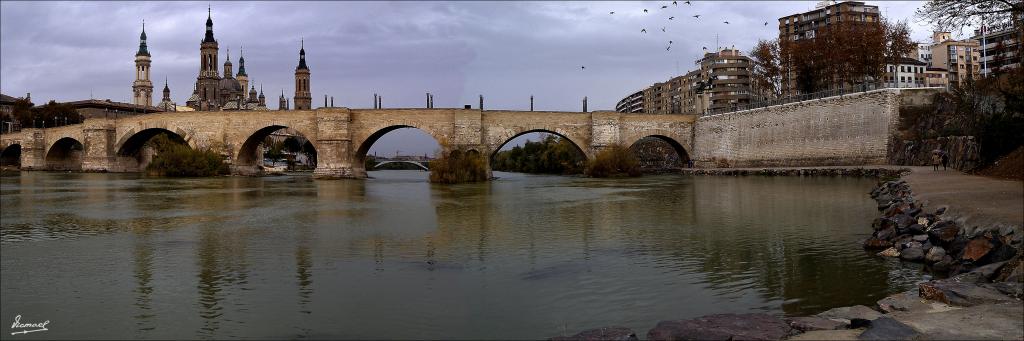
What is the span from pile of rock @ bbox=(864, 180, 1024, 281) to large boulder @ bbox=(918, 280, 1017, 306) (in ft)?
1.57

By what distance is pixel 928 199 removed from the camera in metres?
11.7

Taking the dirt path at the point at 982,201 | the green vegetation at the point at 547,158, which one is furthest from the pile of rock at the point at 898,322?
the green vegetation at the point at 547,158

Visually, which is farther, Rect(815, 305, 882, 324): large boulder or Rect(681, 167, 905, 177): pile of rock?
Rect(681, 167, 905, 177): pile of rock

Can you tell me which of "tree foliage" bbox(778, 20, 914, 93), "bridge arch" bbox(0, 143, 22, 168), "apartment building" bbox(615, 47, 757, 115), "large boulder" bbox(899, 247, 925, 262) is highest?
"apartment building" bbox(615, 47, 757, 115)

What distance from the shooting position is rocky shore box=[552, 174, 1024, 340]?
14.3 feet

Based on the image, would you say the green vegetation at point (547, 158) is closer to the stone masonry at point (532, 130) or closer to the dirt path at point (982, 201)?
the stone masonry at point (532, 130)

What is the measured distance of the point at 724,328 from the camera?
16.3 feet

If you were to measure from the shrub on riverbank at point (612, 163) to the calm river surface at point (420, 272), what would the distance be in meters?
25.0

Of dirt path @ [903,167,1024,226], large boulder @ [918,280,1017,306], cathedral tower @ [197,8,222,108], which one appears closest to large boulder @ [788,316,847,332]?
large boulder @ [918,280,1017,306]

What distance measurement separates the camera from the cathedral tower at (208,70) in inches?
3605

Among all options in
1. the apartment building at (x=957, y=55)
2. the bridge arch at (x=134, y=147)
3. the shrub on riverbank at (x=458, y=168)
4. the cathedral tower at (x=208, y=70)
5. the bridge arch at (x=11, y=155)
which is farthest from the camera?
the cathedral tower at (x=208, y=70)

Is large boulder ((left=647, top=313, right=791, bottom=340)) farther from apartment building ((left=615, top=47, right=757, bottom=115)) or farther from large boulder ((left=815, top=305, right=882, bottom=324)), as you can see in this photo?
apartment building ((left=615, top=47, right=757, bottom=115))

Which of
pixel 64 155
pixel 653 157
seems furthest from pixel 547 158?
pixel 64 155

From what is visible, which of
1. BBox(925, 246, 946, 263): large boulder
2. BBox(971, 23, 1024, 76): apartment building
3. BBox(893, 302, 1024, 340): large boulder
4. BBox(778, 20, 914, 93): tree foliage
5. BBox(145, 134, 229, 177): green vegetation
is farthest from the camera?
BBox(145, 134, 229, 177): green vegetation
